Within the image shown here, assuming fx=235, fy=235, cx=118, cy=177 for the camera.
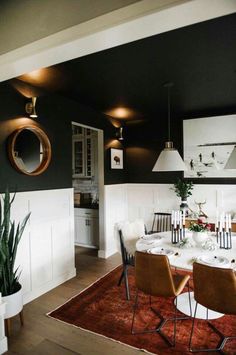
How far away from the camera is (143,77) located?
2.73 meters

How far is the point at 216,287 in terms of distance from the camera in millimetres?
1752

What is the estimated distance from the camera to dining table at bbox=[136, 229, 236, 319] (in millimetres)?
2094

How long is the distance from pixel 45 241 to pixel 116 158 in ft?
7.31

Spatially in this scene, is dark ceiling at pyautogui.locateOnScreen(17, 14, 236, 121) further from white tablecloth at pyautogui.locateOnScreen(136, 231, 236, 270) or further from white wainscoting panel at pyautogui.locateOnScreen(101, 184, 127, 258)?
white tablecloth at pyautogui.locateOnScreen(136, 231, 236, 270)

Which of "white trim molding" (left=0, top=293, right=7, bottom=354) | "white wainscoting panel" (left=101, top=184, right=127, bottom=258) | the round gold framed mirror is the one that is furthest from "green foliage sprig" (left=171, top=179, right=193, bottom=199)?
"white trim molding" (left=0, top=293, right=7, bottom=354)

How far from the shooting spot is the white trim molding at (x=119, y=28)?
1048mm

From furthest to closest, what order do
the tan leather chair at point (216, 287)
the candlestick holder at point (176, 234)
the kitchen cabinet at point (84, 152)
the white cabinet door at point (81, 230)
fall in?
1. the kitchen cabinet at point (84, 152)
2. the white cabinet door at point (81, 230)
3. the candlestick holder at point (176, 234)
4. the tan leather chair at point (216, 287)

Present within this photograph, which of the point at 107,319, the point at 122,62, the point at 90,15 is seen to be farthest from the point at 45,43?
the point at 107,319

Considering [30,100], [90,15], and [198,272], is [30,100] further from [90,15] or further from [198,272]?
[198,272]

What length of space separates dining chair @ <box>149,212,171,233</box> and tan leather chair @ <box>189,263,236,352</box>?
2.68m

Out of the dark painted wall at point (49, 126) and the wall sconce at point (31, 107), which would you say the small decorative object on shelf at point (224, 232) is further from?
the wall sconce at point (31, 107)

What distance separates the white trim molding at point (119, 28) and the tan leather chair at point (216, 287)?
1599 mm

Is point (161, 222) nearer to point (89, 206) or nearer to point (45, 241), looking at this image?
point (89, 206)

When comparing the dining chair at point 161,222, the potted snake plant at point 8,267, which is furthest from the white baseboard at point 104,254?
the potted snake plant at point 8,267
